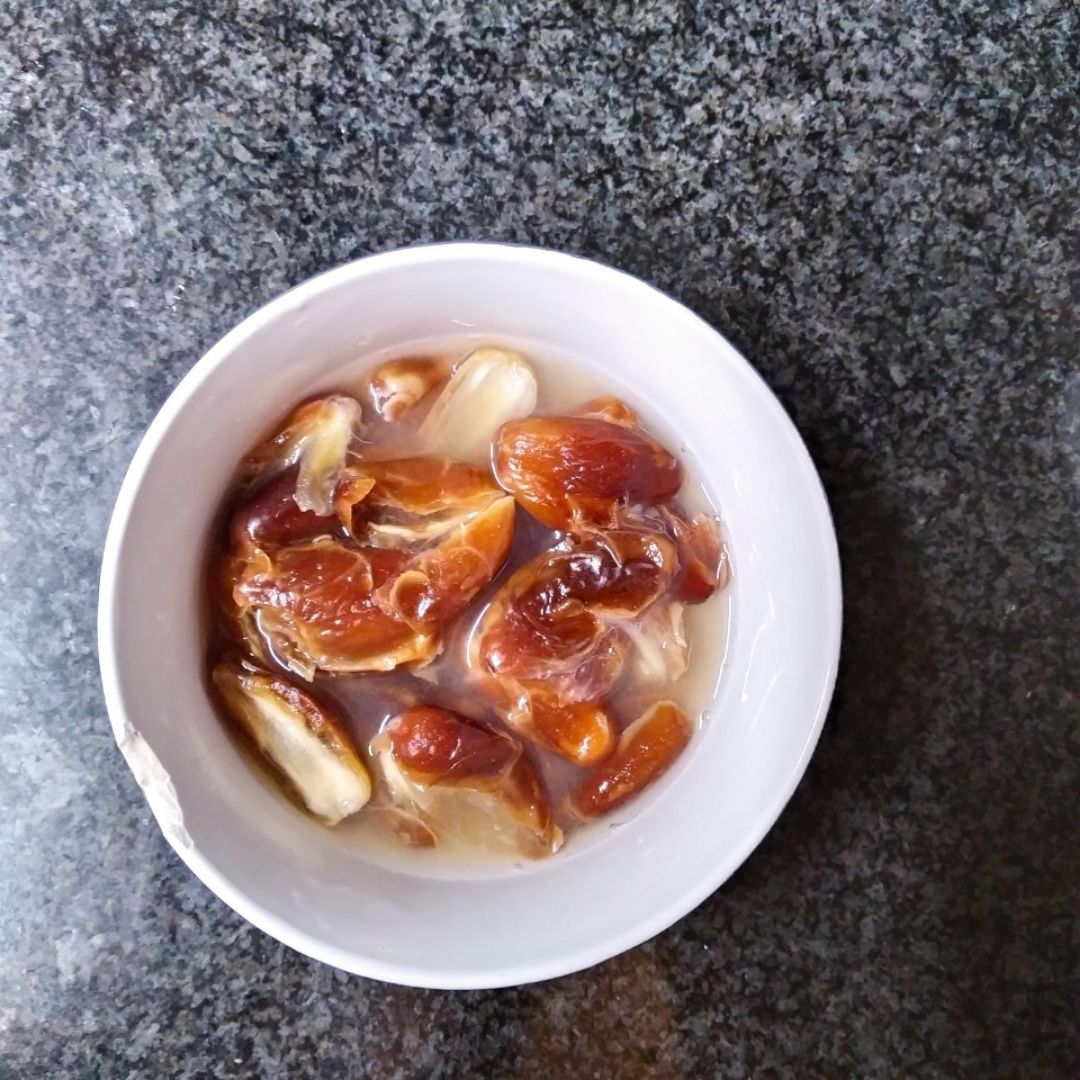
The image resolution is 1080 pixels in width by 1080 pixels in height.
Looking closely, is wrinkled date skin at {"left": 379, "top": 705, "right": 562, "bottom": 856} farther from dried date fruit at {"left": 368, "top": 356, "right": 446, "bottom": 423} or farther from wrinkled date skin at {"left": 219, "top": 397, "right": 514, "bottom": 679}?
dried date fruit at {"left": 368, "top": 356, "right": 446, "bottom": 423}

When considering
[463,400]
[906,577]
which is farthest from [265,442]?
[906,577]

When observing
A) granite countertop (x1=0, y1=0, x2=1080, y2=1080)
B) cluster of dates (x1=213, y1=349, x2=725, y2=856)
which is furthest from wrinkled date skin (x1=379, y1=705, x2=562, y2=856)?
granite countertop (x1=0, y1=0, x2=1080, y2=1080)

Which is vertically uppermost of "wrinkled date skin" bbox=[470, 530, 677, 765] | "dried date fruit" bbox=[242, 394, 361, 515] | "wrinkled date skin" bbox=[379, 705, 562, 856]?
"dried date fruit" bbox=[242, 394, 361, 515]

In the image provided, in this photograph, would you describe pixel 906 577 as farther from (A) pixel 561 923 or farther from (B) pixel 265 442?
(B) pixel 265 442

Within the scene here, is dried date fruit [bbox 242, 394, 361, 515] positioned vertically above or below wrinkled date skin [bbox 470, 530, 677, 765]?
above

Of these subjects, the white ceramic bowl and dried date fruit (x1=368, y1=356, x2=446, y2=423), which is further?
dried date fruit (x1=368, y1=356, x2=446, y2=423)
